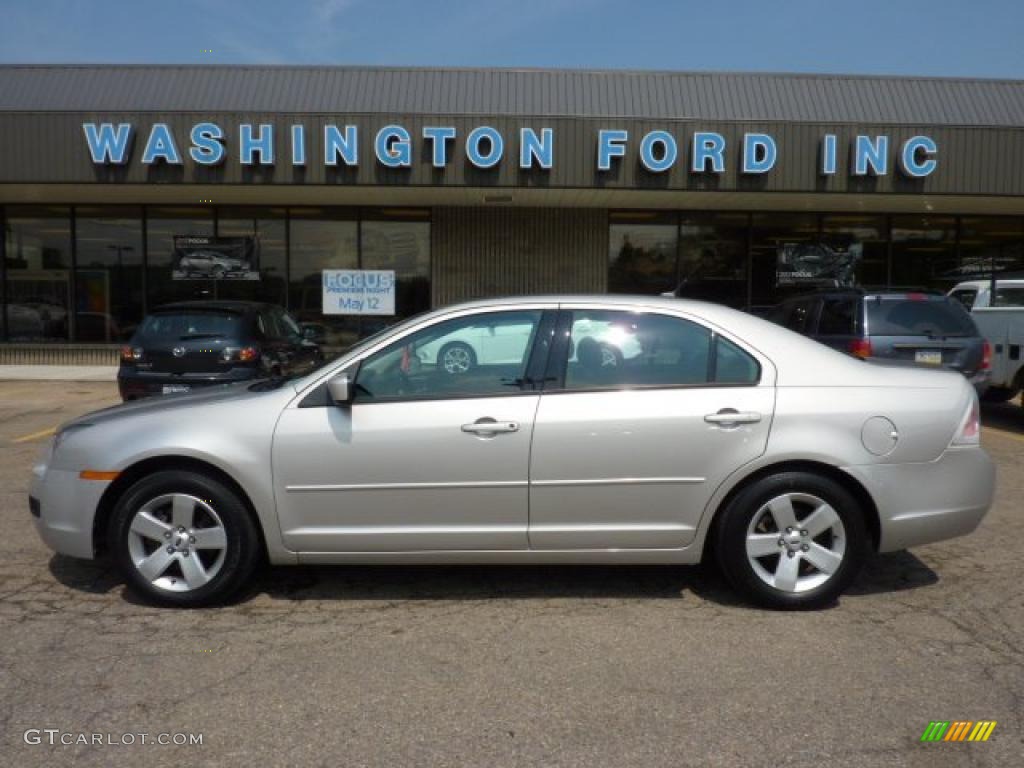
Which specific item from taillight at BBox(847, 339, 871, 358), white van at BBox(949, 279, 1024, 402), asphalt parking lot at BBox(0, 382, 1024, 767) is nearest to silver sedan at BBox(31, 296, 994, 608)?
asphalt parking lot at BBox(0, 382, 1024, 767)

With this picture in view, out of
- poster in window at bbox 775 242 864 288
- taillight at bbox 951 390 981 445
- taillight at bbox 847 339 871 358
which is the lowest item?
taillight at bbox 951 390 981 445

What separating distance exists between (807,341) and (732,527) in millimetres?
1080

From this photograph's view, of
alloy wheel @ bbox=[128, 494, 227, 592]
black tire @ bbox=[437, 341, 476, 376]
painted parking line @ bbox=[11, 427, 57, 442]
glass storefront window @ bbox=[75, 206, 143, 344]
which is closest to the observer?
alloy wheel @ bbox=[128, 494, 227, 592]

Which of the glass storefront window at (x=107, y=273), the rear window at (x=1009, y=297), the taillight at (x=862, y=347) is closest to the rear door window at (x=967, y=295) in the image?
the rear window at (x=1009, y=297)

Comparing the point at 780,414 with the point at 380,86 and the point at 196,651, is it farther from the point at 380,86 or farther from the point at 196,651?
the point at 380,86

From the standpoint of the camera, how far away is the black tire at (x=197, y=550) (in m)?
4.12

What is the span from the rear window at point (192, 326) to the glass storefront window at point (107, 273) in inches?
393

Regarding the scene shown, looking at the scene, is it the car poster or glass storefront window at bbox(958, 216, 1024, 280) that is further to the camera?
glass storefront window at bbox(958, 216, 1024, 280)

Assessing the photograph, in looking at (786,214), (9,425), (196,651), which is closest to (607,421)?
(196,651)

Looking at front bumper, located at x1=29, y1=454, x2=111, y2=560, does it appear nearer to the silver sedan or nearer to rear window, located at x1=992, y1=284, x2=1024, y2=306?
the silver sedan

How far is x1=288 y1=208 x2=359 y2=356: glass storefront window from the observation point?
706 inches

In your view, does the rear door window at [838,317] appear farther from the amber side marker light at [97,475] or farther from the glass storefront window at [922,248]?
the glass storefront window at [922,248]

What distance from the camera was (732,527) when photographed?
4109 mm

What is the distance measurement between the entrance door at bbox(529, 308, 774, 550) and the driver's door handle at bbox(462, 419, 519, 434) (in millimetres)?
136
